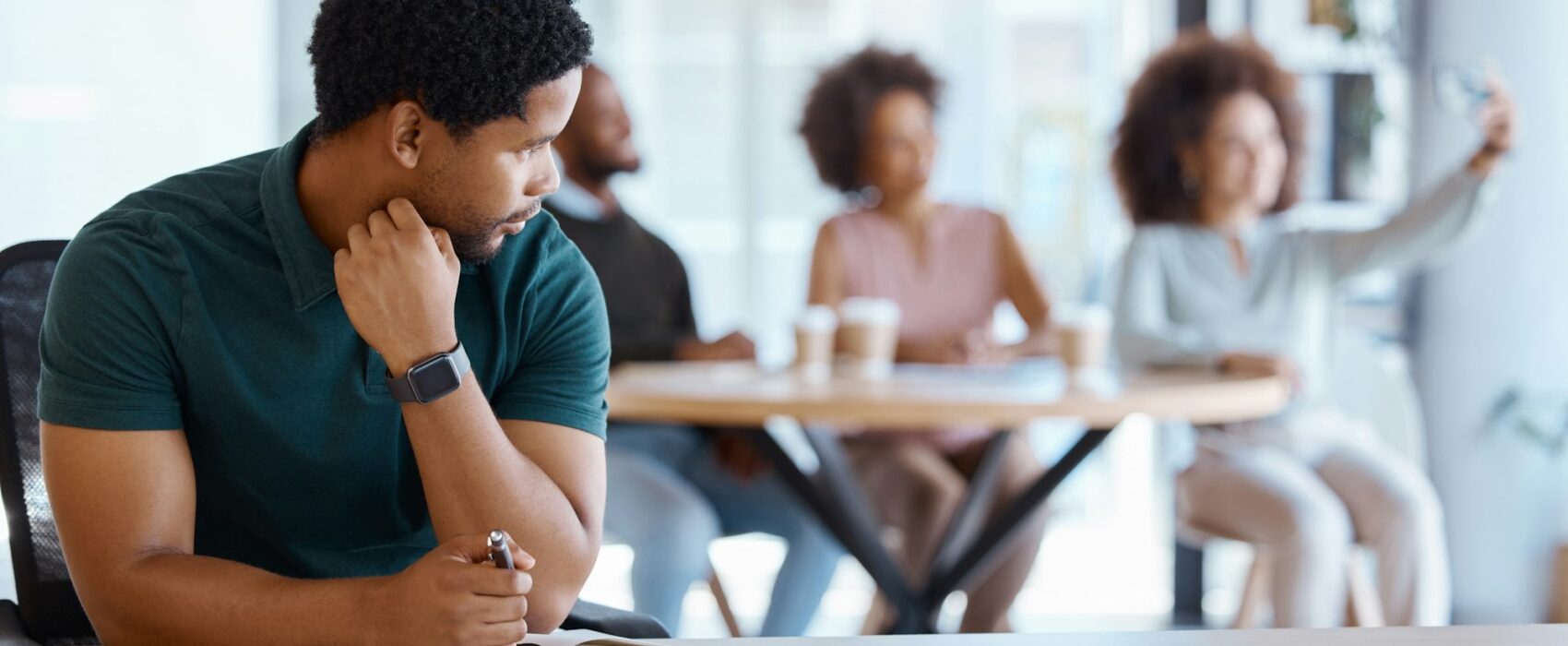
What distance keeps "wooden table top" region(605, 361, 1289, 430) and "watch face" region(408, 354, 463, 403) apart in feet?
3.50

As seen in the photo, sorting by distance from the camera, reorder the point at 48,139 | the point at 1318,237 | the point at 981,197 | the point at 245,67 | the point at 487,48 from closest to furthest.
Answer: the point at 487,48 < the point at 48,139 < the point at 1318,237 < the point at 245,67 < the point at 981,197

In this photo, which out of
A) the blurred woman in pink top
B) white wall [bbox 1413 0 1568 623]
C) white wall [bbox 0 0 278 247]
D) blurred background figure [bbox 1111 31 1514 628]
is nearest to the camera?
white wall [bbox 0 0 278 247]

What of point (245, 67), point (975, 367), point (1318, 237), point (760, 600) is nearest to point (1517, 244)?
point (1318, 237)

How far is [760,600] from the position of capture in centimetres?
379

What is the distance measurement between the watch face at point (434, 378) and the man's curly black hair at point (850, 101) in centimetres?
217

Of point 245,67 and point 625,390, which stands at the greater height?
point 245,67

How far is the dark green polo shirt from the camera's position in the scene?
3.36 ft

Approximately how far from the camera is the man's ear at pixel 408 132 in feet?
3.43

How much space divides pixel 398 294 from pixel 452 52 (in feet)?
0.58

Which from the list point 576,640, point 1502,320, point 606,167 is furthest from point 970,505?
point 576,640

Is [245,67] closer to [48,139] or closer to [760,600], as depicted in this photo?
[48,139]

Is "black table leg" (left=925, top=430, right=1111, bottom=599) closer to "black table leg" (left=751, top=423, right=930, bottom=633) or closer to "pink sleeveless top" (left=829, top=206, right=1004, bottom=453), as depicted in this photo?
"black table leg" (left=751, top=423, right=930, bottom=633)

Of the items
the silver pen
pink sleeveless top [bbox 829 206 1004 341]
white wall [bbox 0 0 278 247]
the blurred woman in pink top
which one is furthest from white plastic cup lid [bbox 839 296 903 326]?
the silver pen

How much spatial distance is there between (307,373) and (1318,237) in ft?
7.35
